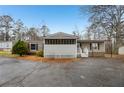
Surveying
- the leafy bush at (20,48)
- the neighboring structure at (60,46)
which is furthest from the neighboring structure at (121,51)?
the leafy bush at (20,48)

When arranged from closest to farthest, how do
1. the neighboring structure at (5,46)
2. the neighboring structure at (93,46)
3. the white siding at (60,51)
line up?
the neighboring structure at (5,46) < the white siding at (60,51) < the neighboring structure at (93,46)

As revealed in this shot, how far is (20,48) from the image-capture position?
3.50m

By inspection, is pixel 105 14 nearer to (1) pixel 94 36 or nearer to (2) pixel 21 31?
(1) pixel 94 36

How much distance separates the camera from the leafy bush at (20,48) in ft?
11.2

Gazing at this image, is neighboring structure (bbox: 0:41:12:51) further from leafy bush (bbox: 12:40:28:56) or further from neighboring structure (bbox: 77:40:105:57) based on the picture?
neighboring structure (bbox: 77:40:105:57)

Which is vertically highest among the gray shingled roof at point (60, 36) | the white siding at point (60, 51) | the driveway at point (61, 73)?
the gray shingled roof at point (60, 36)

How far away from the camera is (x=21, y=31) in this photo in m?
3.34

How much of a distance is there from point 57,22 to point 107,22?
2.99 ft

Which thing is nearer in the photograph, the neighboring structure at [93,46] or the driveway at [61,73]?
the driveway at [61,73]

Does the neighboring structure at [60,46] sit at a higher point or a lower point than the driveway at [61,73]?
higher

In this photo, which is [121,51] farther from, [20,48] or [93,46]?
[20,48]

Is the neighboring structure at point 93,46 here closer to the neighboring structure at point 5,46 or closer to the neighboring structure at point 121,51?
the neighboring structure at point 121,51

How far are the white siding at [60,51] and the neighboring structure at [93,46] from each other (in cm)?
17
